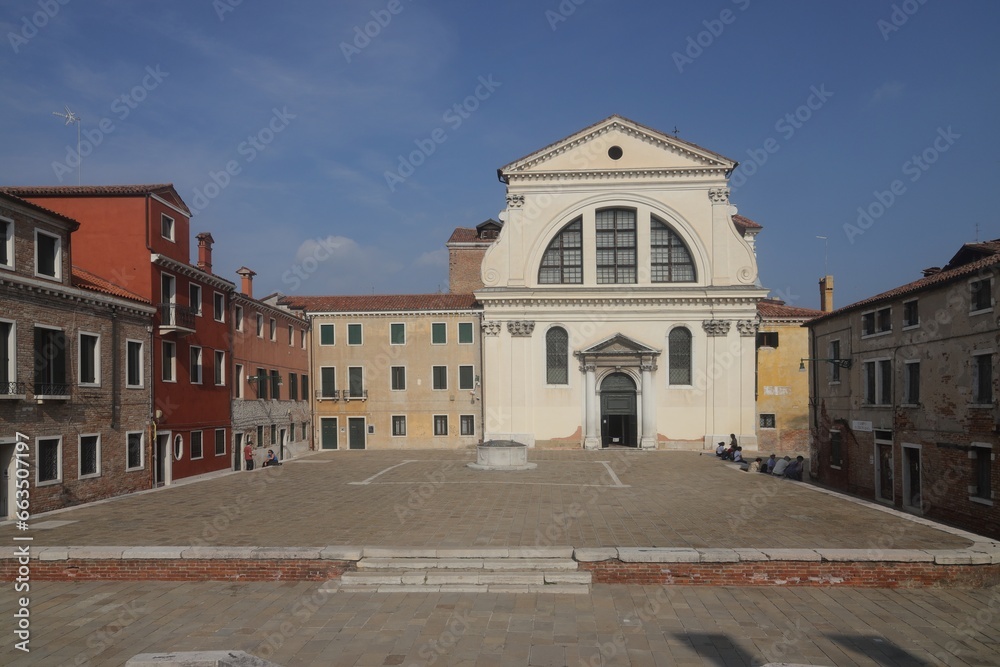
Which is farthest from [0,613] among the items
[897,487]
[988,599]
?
[897,487]

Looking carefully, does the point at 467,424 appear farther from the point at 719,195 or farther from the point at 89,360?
the point at 89,360

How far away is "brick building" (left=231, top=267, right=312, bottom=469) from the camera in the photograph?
3030cm

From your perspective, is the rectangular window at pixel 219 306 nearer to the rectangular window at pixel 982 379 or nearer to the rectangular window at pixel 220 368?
the rectangular window at pixel 220 368

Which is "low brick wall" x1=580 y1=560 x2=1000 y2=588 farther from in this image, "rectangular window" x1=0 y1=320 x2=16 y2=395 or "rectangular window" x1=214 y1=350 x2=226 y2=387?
"rectangular window" x1=214 y1=350 x2=226 y2=387

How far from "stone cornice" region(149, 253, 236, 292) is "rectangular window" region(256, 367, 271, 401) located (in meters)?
4.82

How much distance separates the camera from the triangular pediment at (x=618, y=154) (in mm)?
38844

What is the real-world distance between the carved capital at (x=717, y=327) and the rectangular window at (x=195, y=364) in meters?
25.7

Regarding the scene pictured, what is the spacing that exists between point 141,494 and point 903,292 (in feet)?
74.6

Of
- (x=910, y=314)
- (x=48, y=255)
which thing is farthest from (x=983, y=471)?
(x=48, y=255)

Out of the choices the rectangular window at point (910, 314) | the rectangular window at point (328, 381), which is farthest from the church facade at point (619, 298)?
the rectangular window at point (910, 314)

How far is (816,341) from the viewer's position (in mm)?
25203

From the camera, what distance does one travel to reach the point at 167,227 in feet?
79.6

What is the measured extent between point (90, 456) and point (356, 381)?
20.6m

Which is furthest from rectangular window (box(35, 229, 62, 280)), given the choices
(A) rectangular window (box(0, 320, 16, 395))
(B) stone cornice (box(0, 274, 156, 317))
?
(A) rectangular window (box(0, 320, 16, 395))
